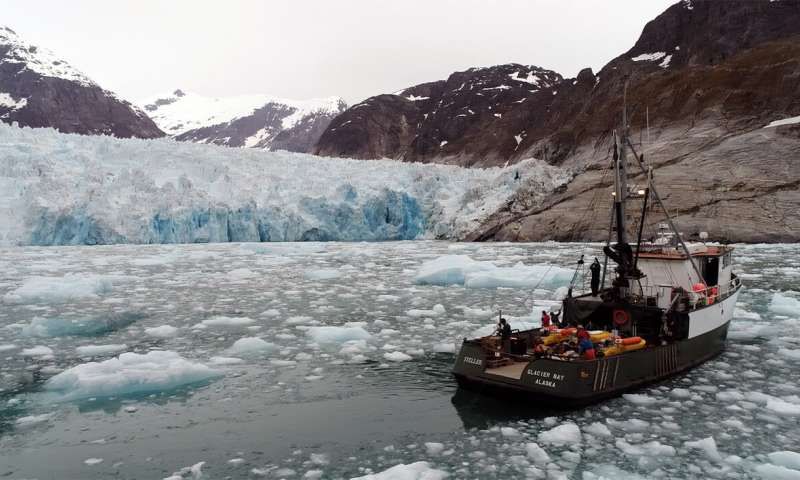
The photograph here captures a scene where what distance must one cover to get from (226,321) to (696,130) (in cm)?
5338

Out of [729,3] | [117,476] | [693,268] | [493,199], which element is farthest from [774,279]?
[729,3]

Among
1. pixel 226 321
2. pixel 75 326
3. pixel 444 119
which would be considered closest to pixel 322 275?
pixel 226 321

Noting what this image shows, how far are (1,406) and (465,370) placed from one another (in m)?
7.67

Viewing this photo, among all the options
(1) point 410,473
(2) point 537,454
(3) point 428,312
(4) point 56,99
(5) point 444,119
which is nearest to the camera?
(1) point 410,473

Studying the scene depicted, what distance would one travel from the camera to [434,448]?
7.62 metres

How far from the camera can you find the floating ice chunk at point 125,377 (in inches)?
384

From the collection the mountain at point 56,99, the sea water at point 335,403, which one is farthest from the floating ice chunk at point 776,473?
the mountain at point 56,99

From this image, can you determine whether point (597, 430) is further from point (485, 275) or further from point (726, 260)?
point (485, 275)

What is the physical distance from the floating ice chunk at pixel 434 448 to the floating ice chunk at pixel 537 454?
45.4 inches

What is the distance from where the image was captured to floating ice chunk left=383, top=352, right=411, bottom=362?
12027mm

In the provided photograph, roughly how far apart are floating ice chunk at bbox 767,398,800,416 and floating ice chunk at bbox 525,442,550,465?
13.5ft

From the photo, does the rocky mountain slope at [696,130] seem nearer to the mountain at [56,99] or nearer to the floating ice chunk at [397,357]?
the floating ice chunk at [397,357]

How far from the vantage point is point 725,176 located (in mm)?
46062

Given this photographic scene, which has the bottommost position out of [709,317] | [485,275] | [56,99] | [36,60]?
[485,275]
